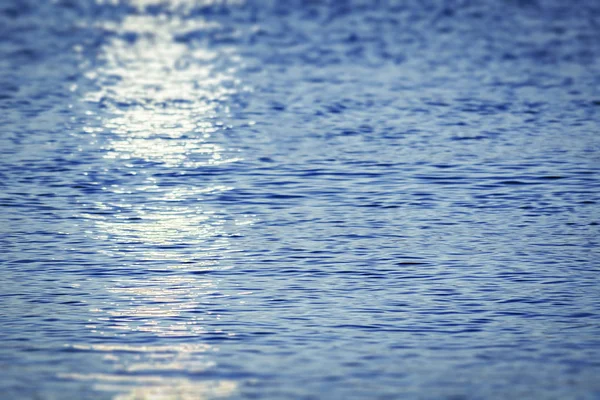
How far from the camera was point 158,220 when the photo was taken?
14375 mm

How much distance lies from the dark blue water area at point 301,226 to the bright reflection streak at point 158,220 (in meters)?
0.04

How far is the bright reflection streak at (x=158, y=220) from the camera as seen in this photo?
385 inches

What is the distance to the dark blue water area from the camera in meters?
9.80

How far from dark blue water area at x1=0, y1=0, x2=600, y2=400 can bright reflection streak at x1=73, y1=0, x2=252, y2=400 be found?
0.04m

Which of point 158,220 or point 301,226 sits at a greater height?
point 158,220

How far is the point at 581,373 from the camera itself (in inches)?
376

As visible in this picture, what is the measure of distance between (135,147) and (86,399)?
32.5 feet

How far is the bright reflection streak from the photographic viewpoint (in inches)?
385

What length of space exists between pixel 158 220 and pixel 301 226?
1741 mm

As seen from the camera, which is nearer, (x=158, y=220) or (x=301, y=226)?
(x=301, y=226)

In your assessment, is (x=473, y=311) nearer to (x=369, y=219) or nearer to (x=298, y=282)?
(x=298, y=282)

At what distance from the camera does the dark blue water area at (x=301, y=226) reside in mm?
9805

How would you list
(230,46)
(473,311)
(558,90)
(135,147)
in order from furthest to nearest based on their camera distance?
(230,46), (558,90), (135,147), (473,311)

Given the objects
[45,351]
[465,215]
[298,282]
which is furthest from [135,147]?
[45,351]
